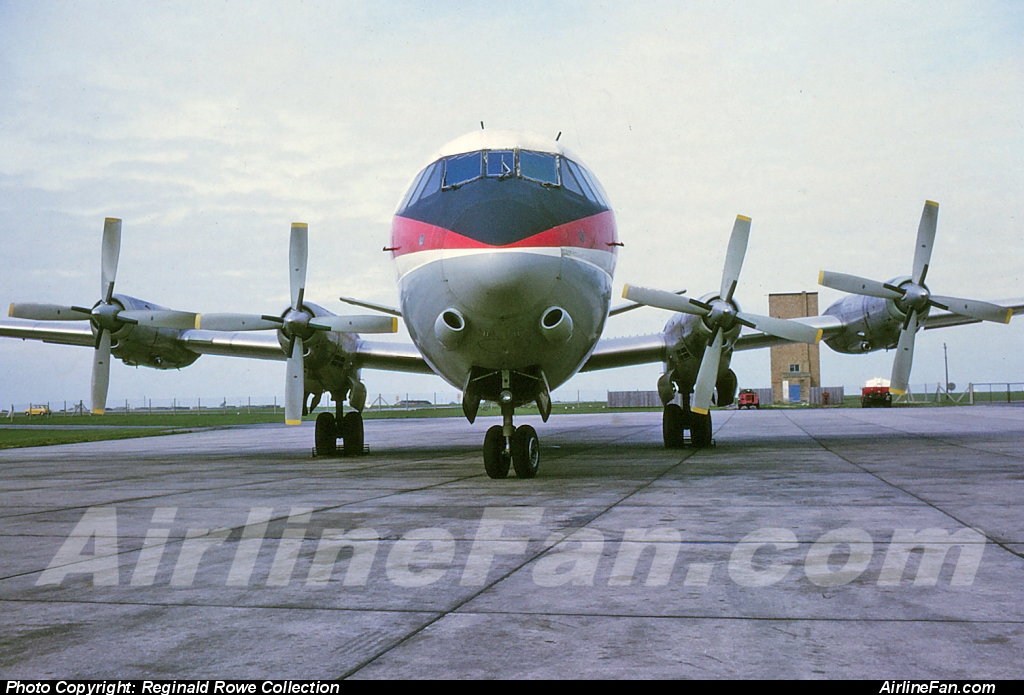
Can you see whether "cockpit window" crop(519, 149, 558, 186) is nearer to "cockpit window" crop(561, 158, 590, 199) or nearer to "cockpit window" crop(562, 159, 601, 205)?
"cockpit window" crop(561, 158, 590, 199)

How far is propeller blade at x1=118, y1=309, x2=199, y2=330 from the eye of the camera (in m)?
16.9

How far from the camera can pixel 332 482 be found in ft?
37.9

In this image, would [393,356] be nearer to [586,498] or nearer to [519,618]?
[586,498]

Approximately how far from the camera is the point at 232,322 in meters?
16.5

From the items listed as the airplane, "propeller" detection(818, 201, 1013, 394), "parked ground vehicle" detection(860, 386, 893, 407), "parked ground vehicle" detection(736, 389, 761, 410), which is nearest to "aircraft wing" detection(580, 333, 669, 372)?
the airplane

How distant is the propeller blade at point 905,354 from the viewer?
58.0 ft

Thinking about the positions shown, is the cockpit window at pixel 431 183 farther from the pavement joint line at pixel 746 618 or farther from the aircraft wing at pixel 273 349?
the pavement joint line at pixel 746 618

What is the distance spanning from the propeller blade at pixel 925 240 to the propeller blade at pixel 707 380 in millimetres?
5369

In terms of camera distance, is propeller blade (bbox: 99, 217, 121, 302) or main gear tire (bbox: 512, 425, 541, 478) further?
propeller blade (bbox: 99, 217, 121, 302)

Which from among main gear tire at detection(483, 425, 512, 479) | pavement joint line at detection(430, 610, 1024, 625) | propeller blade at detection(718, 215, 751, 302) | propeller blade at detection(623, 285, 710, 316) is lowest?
pavement joint line at detection(430, 610, 1024, 625)

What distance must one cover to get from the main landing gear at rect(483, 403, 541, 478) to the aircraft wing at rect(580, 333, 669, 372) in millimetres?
6769

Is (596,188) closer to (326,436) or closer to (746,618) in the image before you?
(326,436)

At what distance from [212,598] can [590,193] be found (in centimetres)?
900

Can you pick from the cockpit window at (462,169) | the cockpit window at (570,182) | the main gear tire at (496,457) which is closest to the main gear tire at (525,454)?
the main gear tire at (496,457)
